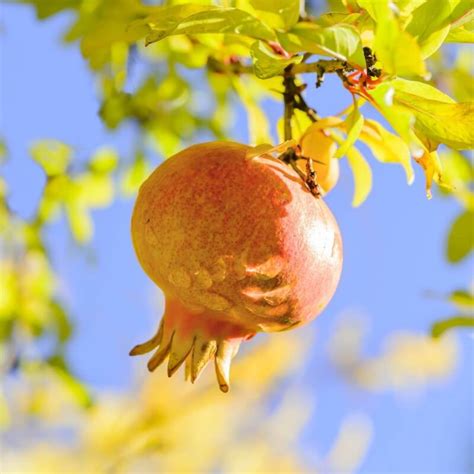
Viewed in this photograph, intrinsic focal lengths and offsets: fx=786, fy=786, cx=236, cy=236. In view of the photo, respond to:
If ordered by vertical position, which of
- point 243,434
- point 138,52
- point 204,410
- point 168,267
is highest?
point 168,267

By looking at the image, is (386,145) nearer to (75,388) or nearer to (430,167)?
(430,167)

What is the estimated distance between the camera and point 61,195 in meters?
2.16

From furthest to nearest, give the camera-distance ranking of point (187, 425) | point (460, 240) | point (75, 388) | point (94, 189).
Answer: point (187, 425)
point (94, 189)
point (75, 388)
point (460, 240)

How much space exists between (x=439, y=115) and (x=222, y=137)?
1231 millimetres

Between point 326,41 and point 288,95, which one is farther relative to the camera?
point 288,95

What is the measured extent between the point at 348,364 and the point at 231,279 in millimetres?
4075

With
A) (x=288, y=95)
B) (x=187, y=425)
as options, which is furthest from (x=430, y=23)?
(x=187, y=425)

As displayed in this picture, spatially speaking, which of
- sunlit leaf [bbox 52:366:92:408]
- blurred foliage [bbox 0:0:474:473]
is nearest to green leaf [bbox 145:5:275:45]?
blurred foliage [bbox 0:0:474:473]

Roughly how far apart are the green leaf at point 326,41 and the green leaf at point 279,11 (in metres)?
0.02

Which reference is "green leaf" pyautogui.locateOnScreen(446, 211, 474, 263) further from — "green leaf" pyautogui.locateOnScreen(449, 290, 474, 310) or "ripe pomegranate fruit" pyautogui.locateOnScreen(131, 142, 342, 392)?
"ripe pomegranate fruit" pyautogui.locateOnScreen(131, 142, 342, 392)

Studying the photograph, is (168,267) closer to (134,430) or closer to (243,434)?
(134,430)

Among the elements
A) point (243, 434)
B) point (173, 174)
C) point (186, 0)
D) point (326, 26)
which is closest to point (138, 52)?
point (186, 0)

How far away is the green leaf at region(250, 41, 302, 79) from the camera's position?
0.95 metres

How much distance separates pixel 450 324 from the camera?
157 centimetres
